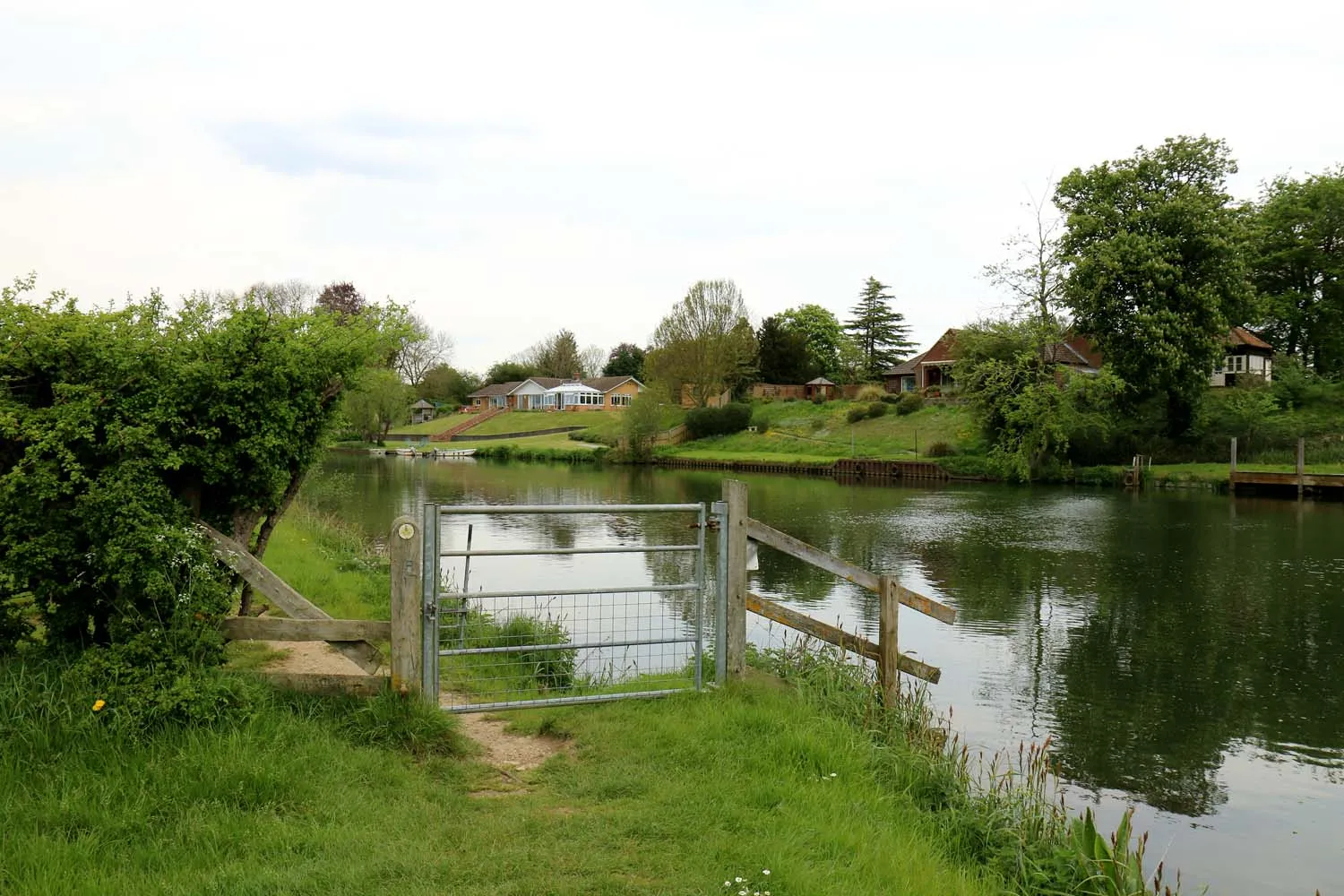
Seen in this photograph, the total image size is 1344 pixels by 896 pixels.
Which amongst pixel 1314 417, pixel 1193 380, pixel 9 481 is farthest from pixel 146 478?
pixel 1314 417

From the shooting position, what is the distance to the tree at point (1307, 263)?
56.5 metres

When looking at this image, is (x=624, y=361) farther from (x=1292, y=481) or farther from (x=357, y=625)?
(x=357, y=625)

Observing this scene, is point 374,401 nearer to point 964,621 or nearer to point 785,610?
point 964,621

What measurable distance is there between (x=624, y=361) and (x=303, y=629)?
129345mm

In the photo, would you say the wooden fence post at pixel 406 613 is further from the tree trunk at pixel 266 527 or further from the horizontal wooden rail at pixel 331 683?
the tree trunk at pixel 266 527

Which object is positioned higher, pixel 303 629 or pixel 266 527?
pixel 266 527

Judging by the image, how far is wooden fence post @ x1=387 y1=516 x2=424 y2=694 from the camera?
6.53 metres

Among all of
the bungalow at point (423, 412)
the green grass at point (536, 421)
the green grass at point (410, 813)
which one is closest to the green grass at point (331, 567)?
the green grass at point (410, 813)

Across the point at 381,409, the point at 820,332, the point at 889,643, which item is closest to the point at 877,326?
the point at 820,332

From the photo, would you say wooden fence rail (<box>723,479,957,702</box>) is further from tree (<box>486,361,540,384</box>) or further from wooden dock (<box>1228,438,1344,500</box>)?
tree (<box>486,361,540,384</box>)

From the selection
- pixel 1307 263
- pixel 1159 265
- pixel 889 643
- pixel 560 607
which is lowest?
pixel 560 607

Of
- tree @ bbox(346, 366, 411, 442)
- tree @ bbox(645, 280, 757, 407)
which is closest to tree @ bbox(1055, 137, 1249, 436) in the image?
tree @ bbox(645, 280, 757, 407)

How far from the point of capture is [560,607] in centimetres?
1338

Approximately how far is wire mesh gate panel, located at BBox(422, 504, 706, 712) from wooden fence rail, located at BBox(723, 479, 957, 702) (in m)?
0.39
